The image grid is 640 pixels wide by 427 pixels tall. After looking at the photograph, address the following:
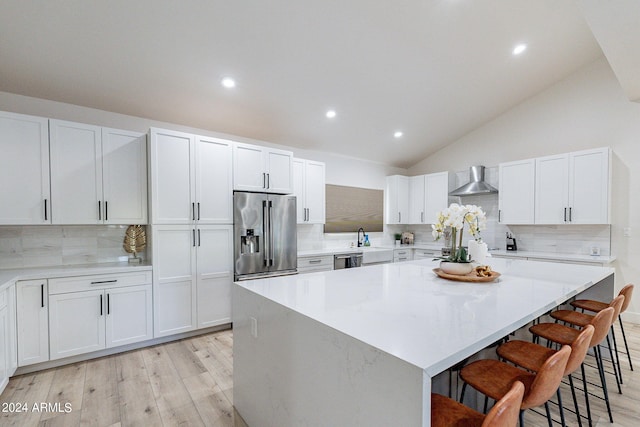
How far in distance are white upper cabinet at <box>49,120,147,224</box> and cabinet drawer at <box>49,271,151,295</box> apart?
57 centimetres

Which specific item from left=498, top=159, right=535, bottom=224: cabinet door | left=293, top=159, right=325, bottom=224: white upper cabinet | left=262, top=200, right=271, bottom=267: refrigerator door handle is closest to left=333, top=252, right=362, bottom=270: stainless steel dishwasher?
left=293, top=159, right=325, bottom=224: white upper cabinet

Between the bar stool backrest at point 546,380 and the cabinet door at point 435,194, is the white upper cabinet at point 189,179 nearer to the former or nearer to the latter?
the bar stool backrest at point 546,380

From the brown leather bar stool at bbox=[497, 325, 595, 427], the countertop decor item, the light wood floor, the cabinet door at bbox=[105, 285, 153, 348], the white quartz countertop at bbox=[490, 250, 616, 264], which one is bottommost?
the light wood floor

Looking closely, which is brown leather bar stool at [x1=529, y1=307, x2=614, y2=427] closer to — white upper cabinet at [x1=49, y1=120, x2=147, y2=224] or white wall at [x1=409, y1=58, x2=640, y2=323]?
white wall at [x1=409, y1=58, x2=640, y2=323]

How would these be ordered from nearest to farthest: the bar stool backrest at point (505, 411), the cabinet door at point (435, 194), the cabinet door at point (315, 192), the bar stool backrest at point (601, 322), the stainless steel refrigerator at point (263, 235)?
the bar stool backrest at point (505, 411)
the bar stool backrest at point (601, 322)
the stainless steel refrigerator at point (263, 235)
the cabinet door at point (315, 192)
the cabinet door at point (435, 194)

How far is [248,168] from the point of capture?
3889 mm

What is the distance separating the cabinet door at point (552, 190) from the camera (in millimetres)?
4172

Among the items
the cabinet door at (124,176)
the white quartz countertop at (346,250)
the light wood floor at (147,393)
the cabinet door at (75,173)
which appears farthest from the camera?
the white quartz countertop at (346,250)

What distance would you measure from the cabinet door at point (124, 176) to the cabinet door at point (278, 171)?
1.48m

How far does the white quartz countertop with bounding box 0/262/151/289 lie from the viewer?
254 centimetres

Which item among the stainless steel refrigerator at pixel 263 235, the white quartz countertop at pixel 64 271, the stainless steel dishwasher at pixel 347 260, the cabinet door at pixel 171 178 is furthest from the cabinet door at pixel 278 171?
the white quartz countertop at pixel 64 271

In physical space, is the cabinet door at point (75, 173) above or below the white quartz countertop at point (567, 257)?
above

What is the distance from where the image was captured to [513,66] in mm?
3961

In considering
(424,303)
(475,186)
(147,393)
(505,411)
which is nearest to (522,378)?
(424,303)
